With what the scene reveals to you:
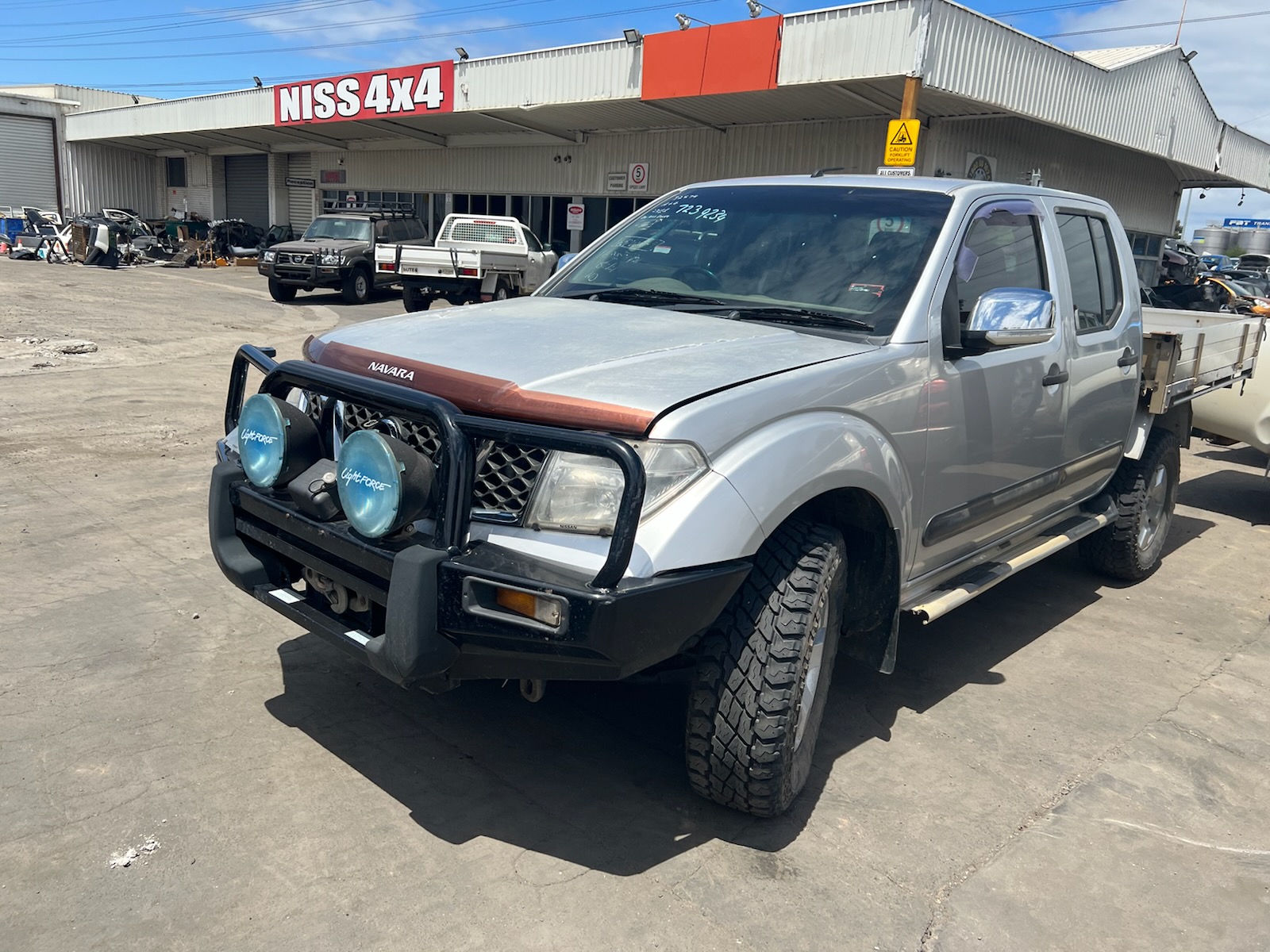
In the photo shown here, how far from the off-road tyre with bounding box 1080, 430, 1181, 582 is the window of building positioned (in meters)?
42.1

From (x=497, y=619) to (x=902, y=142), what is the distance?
11.5 metres

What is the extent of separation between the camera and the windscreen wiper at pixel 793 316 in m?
3.44

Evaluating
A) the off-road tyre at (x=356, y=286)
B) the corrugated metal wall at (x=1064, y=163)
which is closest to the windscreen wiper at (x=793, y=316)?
the corrugated metal wall at (x=1064, y=163)

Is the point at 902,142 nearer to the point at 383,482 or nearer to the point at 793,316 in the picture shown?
the point at 793,316

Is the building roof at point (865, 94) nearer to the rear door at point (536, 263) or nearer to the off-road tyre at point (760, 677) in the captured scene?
the rear door at point (536, 263)

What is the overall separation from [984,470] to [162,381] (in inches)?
342

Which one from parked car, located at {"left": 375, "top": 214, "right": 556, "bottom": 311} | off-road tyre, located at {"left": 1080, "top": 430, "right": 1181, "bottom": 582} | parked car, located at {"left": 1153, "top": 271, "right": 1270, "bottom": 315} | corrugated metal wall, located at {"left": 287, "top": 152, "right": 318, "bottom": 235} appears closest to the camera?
off-road tyre, located at {"left": 1080, "top": 430, "right": 1181, "bottom": 582}

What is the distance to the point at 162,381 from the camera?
9.99m

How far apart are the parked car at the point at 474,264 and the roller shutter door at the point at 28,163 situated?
98.0ft

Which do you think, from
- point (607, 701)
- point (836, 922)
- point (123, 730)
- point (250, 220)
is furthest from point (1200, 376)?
point (250, 220)

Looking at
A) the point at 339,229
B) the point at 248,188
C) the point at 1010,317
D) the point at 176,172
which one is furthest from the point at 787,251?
the point at 176,172

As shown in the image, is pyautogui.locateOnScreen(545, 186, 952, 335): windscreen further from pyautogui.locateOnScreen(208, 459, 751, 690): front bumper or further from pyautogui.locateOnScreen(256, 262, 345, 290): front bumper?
pyautogui.locateOnScreen(256, 262, 345, 290): front bumper

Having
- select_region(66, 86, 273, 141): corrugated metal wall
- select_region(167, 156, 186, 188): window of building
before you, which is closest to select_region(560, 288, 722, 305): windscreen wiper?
select_region(66, 86, 273, 141): corrugated metal wall

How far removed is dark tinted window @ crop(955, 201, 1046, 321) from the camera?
3.76 metres
